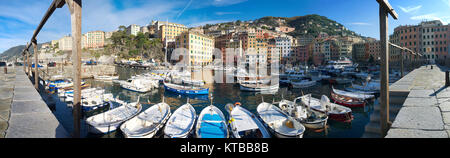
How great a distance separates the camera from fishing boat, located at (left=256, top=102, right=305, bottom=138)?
283 inches

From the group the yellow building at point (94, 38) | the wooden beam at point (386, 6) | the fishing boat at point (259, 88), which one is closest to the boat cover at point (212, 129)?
the wooden beam at point (386, 6)

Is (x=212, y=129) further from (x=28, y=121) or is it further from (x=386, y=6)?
(x=386, y=6)

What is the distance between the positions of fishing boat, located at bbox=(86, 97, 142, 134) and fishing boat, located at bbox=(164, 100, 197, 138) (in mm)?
2414

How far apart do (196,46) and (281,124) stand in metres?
52.9

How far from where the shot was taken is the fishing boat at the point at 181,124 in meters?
6.95

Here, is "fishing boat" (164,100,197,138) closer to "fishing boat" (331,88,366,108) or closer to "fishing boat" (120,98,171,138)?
"fishing boat" (120,98,171,138)

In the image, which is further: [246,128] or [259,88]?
[259,88]

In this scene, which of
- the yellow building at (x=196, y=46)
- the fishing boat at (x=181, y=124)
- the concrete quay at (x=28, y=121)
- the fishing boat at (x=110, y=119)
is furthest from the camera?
the yellow building at (x=196, y=46)

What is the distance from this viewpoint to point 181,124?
26.2ft

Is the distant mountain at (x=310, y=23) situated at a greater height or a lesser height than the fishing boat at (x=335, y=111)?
greater

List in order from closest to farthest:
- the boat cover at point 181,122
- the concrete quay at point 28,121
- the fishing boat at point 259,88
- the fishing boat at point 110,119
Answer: the concrete quay at point 28,121 < the boat cover at point 181,122 < the fishing boat at point 110,119 < the fishing boat at point 259,88

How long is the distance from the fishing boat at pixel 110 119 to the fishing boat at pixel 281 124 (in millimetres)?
6597

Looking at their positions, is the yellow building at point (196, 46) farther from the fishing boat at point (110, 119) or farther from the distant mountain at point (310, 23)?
the distant mountain at point (310, 23)

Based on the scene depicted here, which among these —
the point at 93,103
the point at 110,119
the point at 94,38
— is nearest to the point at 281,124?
the point at 110,119
